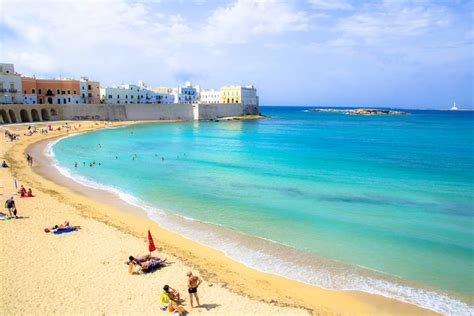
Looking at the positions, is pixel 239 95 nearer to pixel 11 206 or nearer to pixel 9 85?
pixel 9 85

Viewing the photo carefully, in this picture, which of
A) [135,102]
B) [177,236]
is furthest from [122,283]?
[135,102]

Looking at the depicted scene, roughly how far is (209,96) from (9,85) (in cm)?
4780

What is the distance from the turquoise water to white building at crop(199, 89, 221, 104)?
5749 centimetres

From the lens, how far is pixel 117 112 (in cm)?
6588

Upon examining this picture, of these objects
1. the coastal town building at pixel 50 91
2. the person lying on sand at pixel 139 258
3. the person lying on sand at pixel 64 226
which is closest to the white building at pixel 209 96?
the coastal town building at pixel 50 91

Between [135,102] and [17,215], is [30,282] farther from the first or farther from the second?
[135,102]

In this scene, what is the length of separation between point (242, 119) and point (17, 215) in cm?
7317

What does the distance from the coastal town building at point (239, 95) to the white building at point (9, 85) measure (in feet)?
149

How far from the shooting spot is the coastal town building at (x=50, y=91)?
5647cm

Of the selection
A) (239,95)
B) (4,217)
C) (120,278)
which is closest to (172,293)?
(120,278)

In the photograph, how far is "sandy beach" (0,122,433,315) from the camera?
8133mm

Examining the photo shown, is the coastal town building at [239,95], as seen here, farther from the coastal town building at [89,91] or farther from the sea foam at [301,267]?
the sea foam at [301,267]

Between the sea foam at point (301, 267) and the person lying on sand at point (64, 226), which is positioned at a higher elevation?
the person lying on sand at point (64, 226)

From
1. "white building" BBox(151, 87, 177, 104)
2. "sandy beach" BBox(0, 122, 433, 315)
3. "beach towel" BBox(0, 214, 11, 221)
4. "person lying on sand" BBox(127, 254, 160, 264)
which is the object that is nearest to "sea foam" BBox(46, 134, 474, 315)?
"sandy beach" BBox(0, 122, 433, 315)
